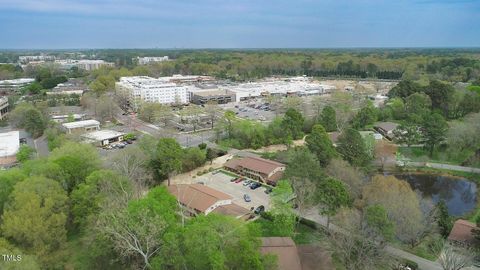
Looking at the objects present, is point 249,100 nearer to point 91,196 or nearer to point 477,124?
point 477,124

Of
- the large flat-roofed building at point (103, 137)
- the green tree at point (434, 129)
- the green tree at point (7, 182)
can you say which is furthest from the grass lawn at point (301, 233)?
the large flat-roofed building at point (103, 137)

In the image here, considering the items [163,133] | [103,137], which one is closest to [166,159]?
[163,133]

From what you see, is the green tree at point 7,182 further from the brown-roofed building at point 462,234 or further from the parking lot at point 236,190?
the brown-roofed building at point 462,234

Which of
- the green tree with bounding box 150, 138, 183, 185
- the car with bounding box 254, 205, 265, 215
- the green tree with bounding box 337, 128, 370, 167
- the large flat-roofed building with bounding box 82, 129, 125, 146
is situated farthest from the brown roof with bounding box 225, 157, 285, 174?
the large flat-roofed building with bounding box 82, 129, 125, 146

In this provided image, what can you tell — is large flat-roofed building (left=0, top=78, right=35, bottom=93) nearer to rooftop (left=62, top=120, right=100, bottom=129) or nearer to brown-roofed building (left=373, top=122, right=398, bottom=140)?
rooftop (left=62, top=120, right=100, bottom=129)

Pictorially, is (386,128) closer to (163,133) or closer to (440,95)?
(440,95)

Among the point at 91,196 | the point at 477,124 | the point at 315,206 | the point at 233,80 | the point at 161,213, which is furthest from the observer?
the point at 233,80

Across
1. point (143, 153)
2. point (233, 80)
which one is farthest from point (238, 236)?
point (233, 80)
